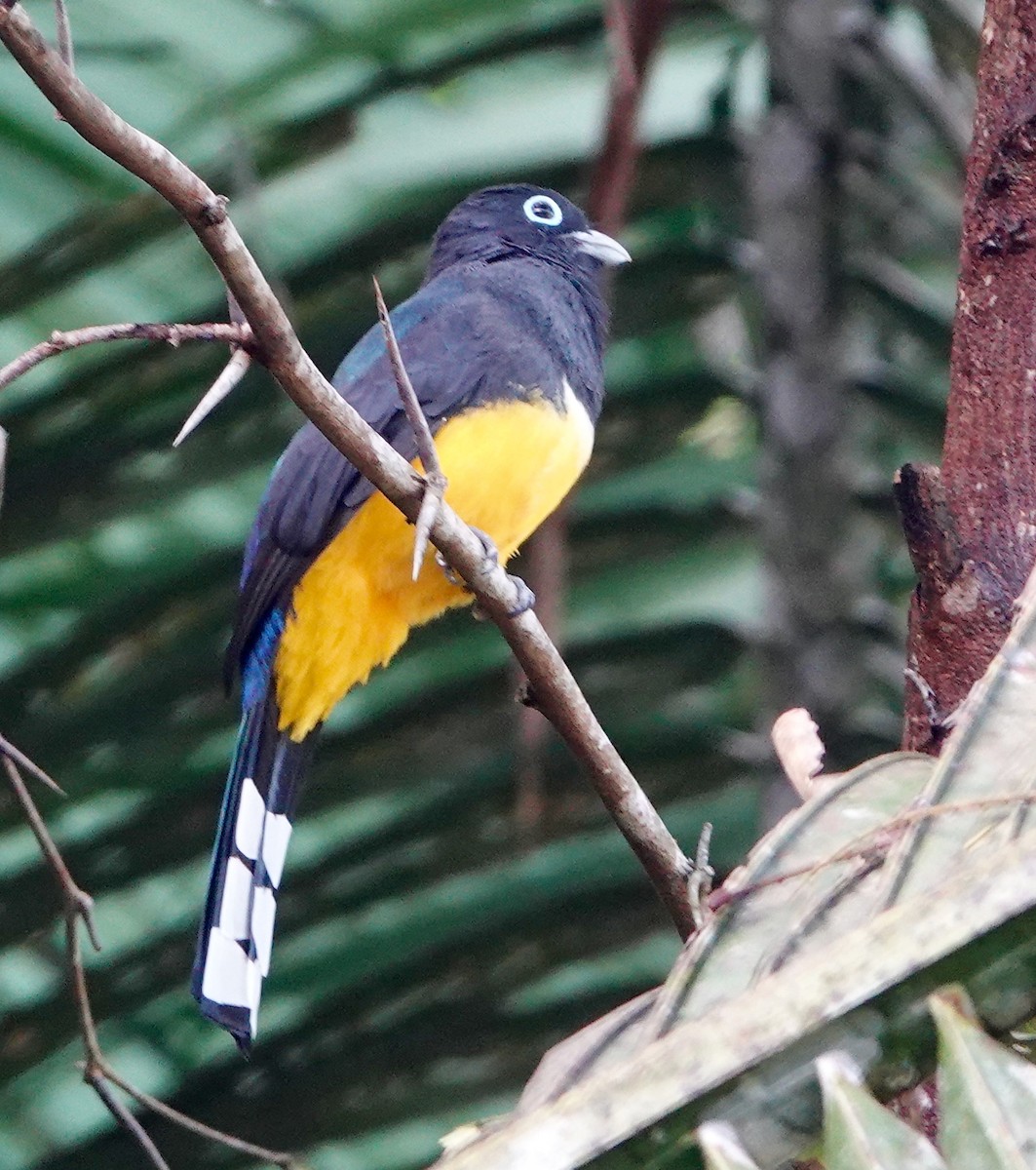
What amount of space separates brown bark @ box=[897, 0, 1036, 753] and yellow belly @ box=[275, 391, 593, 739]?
1.09 metres

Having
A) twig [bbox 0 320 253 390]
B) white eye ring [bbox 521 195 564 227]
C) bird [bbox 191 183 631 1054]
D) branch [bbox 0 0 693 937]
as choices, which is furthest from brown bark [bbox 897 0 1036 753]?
white eye ring [bbox 521 195 564 227]

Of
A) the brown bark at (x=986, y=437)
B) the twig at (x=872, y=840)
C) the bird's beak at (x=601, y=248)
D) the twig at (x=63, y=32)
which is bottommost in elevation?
the twig at (x=872, y=840)

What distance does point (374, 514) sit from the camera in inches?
124

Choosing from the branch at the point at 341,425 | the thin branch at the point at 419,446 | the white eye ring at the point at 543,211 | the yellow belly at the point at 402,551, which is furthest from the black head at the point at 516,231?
the thin branch at the point at 419,446

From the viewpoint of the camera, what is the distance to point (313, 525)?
2906mm

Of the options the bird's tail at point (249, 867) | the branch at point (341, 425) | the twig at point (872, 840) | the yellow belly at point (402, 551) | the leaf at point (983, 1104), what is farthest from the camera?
the yellow belly at point (402, 551)

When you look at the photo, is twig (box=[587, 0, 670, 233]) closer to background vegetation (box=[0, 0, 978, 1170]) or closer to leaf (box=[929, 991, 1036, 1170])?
background vegetation (box=[0, 0, 978, 1170])

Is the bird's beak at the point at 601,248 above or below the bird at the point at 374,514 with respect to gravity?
above

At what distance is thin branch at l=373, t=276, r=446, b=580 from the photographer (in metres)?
1.57

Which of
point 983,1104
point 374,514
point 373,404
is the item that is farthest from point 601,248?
point 983,1104

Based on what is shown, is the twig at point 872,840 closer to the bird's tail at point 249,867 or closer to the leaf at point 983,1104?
the leaf at point 983,1104

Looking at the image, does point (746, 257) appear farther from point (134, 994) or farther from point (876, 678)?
point (134, 994)

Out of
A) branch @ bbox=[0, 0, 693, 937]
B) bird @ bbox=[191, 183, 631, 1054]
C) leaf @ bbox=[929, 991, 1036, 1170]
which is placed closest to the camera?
leaf @ bbox=[929, 991, 1036, 1170]

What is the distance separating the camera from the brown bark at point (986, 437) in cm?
189
